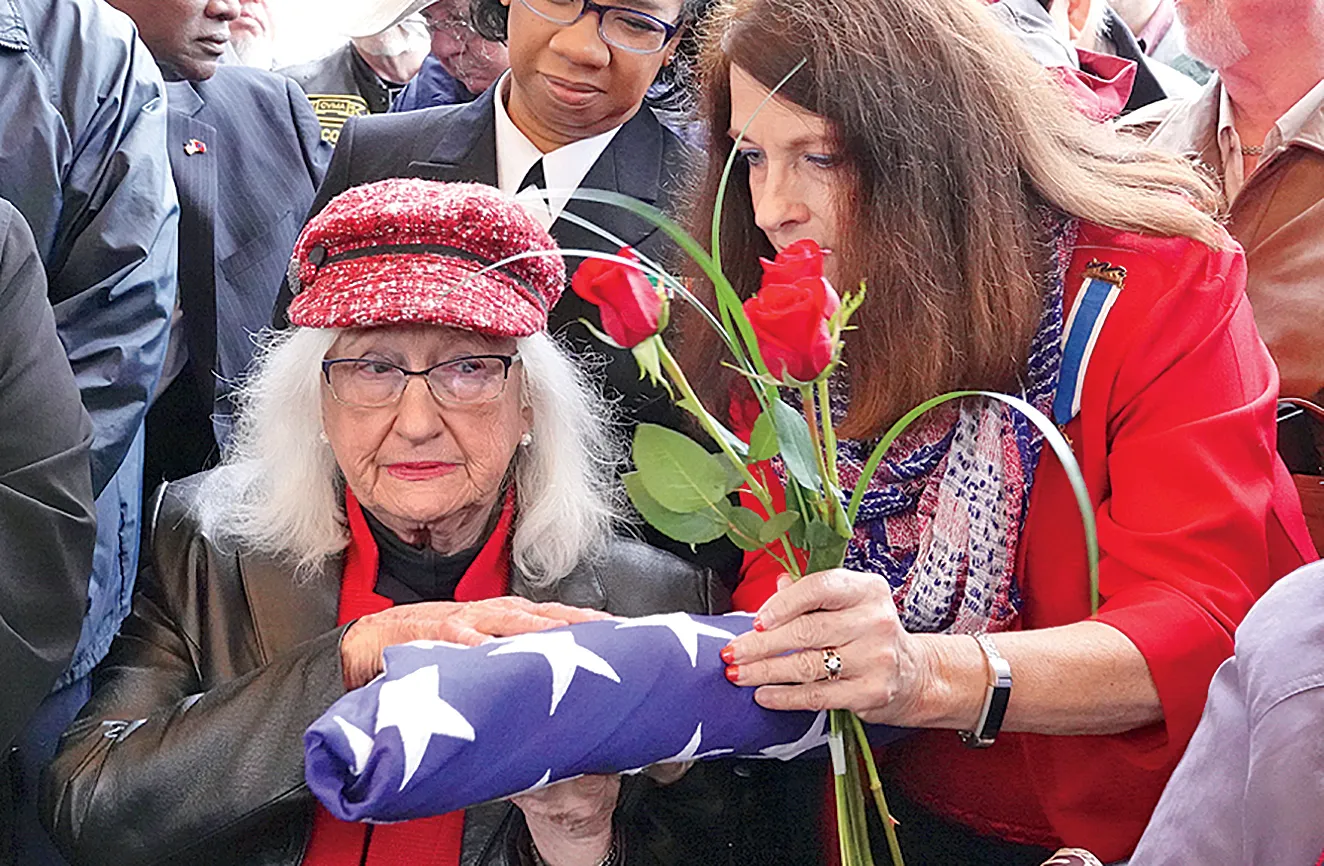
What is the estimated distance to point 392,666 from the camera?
145 cm

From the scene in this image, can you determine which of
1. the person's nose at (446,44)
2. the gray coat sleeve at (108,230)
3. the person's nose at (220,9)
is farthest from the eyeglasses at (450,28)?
the gray coat sleeve at (108,230)

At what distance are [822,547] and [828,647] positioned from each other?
5.6 inches

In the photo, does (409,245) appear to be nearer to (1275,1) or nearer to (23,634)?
(23,634)

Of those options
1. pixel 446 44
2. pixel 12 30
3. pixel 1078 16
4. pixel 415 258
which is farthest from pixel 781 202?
pixel 446 44

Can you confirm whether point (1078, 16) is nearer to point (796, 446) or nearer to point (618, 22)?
point (618, 22)

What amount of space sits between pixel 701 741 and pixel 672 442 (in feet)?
1.16

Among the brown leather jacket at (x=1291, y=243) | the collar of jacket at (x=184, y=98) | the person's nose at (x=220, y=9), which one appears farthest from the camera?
the person's nose at (x=220, y=9)

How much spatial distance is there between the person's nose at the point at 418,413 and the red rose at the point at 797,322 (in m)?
0.80

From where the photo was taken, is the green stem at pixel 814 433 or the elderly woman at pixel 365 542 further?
the elderly woman at pixel 365 542

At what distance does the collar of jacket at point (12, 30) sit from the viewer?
220 cm

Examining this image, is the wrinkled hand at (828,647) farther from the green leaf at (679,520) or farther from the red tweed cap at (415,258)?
the red tweed cap at (415,258)

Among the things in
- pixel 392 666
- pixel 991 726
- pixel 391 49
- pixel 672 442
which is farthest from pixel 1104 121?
pixel 391 49

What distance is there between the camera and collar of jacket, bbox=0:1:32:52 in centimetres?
220

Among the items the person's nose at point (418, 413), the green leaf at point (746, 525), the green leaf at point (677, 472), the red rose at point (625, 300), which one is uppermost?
the red rose at point (625, 300)
